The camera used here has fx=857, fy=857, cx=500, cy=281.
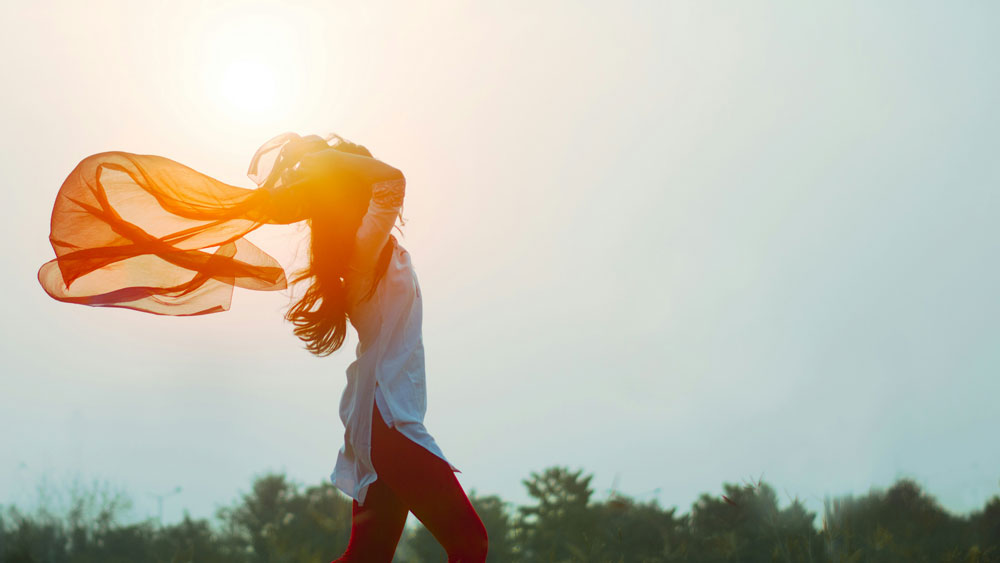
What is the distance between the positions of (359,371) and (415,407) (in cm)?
24

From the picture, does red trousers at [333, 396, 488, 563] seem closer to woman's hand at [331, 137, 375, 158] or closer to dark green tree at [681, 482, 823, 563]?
woman's hand at [331, 137, 375, 158]

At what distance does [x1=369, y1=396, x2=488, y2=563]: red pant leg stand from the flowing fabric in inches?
40.8

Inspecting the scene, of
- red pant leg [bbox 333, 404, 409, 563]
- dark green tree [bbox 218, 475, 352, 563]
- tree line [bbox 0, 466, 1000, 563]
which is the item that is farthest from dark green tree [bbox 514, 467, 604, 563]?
red pant leg [bbox 333, 404, 409, 563]

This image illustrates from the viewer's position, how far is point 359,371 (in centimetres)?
292

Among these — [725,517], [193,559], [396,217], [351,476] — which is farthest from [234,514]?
[396,217]

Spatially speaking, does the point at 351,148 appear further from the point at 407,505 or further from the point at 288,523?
the point at 288,523

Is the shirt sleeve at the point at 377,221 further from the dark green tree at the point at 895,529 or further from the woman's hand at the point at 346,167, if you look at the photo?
the dark green tree at the point at 895,529

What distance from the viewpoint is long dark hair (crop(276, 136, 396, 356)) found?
287cm

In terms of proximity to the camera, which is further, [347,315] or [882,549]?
[882,549]

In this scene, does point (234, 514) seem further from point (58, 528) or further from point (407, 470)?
point (407, 470)

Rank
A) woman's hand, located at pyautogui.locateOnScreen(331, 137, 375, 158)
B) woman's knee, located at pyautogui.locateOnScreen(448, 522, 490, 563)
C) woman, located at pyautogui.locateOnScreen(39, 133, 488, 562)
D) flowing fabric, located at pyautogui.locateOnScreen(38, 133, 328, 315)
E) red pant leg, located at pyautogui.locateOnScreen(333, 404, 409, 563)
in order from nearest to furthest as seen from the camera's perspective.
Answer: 1. woman's knee, located at pyautogui.locateOnScreen(448, 522, 490, 563)
2. woman, located at pyautogui.locateOnScreen(39, 133, 488, 562)
3. red pant leg, located at pyautogui.locateOnScreen(333, 404, 409, 563)
4. woman's hand, located at pyautogui.locateOnScreen(331, 137, 375, 158)
5. flowing fabric, located at pyautogui.locateOnScreen(38, 133, 328, 315)

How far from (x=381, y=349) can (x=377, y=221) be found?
0.43 meters

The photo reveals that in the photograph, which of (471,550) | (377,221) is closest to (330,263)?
(377,221)

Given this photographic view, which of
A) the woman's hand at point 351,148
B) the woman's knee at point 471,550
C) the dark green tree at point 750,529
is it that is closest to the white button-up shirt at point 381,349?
the woman's knee at point 471,550
